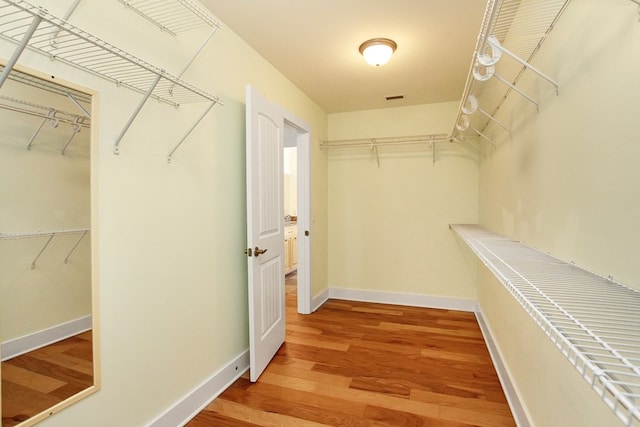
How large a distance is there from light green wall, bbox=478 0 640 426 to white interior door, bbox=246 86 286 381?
1.63 meters

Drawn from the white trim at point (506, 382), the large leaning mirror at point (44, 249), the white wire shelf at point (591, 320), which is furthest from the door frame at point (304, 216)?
the white wire shelf at point (591, 320)

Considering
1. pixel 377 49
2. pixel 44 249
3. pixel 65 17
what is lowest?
pixel 44 249

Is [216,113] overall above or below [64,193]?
above

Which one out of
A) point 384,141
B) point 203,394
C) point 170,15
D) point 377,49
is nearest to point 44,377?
point 203,394

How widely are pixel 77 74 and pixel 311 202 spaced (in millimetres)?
2375

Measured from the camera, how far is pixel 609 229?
3.05ft

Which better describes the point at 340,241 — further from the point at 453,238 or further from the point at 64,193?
the point at 64,193

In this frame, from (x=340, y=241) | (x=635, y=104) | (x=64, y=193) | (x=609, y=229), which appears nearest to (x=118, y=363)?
(x=64, y=193)

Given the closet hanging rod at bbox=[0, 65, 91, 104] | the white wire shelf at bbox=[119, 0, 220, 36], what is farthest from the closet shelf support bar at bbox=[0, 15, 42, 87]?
the white wire shelf at bbox=[119, 0, 220, 36]

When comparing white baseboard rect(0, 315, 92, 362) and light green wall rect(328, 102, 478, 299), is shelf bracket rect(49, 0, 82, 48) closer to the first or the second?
white baseboard rect(0, 315, 92, 362)

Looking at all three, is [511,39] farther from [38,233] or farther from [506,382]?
[38,233]

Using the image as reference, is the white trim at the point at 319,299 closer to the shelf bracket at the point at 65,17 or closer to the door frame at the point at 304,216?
the door frame at the point at 304,216

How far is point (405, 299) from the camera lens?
383 cm

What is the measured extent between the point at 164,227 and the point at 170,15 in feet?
3.67
